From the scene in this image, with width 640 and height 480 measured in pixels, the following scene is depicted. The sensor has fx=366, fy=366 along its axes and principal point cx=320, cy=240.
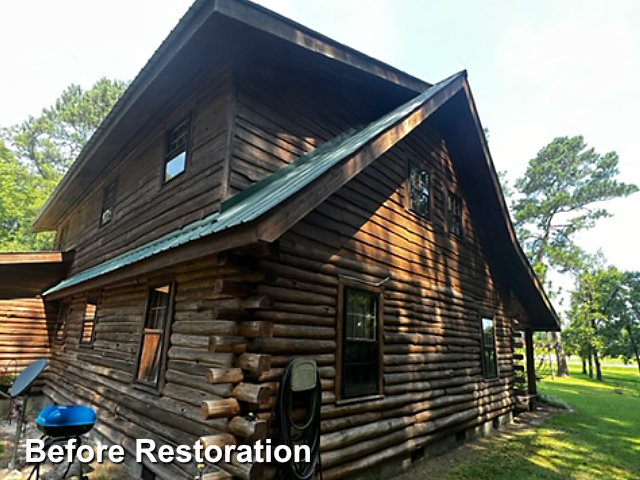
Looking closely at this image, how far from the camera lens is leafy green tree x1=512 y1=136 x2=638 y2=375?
89.9ft

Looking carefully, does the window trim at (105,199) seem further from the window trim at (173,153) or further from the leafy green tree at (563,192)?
the leafy green tree at (563,192)

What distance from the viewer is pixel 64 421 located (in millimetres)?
4434

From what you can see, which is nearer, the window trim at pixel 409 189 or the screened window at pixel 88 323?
the window trim at pixel 409 189

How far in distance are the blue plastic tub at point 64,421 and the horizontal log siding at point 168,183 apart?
277cm

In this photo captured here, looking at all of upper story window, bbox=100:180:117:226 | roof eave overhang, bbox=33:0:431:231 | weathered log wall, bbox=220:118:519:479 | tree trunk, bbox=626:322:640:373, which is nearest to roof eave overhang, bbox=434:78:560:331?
weathered log wall, bbox=220:118:519:479

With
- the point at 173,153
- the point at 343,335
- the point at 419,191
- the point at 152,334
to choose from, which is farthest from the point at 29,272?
the point at 419,191

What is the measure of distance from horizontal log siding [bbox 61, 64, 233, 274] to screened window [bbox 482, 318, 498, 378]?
7.77 meters

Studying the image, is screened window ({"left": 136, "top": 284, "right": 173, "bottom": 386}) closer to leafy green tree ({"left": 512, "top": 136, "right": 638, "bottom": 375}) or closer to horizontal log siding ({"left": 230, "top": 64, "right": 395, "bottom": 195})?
horizontal log siding ({"left": 230, "top": 64, "right": 395, "bottom": 195})

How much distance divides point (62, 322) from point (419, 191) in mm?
10979

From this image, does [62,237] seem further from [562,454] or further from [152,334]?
[562,454]

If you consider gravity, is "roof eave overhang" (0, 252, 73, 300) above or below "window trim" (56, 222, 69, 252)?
below

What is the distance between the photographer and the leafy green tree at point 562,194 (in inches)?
1079

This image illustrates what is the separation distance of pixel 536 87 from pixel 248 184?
1447cm

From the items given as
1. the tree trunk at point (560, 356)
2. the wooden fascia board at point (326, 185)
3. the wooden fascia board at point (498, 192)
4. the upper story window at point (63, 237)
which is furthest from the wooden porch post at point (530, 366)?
the tree trunk at point (560, 356)
